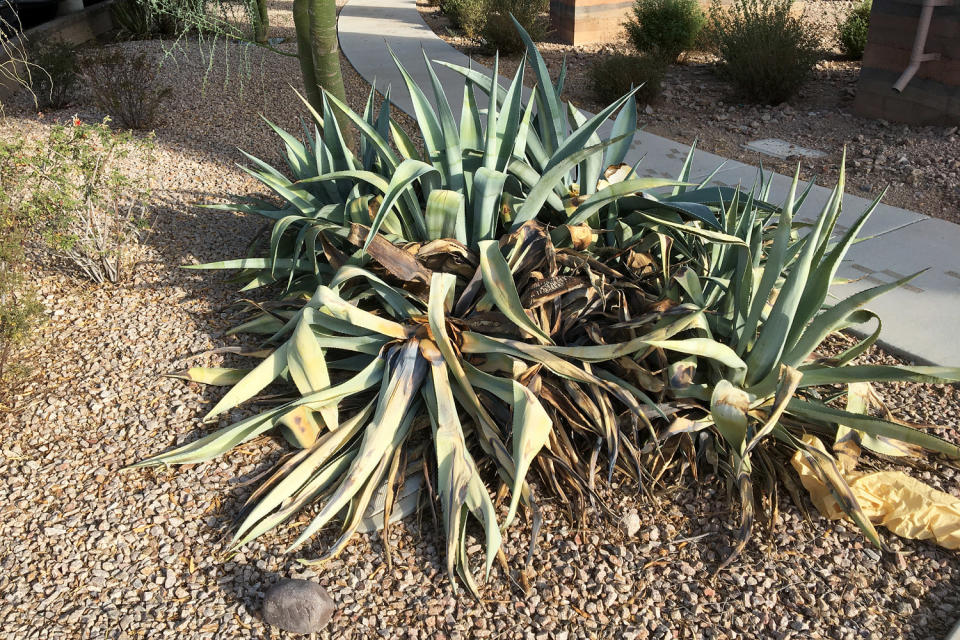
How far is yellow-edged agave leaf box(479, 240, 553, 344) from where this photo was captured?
9.75 feet

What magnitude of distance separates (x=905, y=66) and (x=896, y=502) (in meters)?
5.68

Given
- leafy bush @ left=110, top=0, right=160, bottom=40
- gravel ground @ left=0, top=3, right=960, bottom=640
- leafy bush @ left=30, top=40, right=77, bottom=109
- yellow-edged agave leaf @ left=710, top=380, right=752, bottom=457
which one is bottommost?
gravel ground @ left=0, top=3, right=960, bottom=640

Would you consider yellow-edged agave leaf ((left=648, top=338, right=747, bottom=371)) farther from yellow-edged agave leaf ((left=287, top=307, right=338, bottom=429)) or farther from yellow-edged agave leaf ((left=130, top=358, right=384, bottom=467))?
yellow-edged agave leaf ((left=287, top=307, right=338, bottom=429))

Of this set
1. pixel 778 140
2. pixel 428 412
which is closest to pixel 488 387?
pixel 428 412

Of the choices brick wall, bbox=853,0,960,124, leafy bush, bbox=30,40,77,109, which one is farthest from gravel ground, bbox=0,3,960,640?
leafy bush, bbox=30,40,77,109

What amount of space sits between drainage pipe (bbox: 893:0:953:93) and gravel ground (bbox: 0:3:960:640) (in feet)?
14.9

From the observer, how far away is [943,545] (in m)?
2.70

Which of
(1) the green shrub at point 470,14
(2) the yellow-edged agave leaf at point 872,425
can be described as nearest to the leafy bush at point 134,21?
(1) the green shrub at point 470,14

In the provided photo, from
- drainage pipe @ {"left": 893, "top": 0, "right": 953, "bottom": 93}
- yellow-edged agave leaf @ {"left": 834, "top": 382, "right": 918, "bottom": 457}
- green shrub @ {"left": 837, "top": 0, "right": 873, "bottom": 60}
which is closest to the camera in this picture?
yellow-edged agave leaf @ {"left": 834, "top": 382, "right": 918, "bottom": 457}

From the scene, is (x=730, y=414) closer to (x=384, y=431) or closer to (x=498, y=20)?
(x=384, y=431)

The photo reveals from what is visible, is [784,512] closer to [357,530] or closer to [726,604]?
[726,604]

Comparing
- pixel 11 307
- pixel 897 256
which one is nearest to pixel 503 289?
pixel 11 307

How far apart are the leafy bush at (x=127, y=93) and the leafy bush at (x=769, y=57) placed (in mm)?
5769

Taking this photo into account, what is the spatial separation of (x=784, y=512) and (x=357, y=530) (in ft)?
5.22
